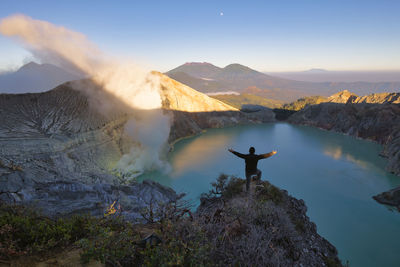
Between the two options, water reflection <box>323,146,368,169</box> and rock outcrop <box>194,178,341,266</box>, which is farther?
water reflection <box>323,146,368,169</box>

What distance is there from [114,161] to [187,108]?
96.2 feet

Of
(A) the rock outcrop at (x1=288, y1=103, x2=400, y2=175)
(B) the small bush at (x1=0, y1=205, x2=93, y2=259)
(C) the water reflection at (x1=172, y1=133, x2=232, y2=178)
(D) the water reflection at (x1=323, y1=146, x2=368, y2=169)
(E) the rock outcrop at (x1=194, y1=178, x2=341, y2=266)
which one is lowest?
(D) the water reflection at (x1=323, y1=146, x2=368, y2=169)

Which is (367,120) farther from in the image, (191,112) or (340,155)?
(191,112)

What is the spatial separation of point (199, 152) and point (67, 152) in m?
19.0

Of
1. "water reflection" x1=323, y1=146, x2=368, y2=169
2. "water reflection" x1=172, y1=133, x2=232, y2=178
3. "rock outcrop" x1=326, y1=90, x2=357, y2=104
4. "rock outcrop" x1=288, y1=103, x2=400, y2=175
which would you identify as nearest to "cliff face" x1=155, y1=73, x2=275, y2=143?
"water reflection" x1=172, y1=133, x2=232, y2=178

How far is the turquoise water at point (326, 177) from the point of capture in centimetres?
1358

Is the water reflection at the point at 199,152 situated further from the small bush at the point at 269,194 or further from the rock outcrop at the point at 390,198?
the rock outcrop at the point at 390,198

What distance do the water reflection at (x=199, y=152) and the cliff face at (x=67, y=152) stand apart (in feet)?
19.6

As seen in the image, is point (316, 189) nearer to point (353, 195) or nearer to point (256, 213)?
point (353, 195)

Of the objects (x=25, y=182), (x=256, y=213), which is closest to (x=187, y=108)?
(x=25, y=182)

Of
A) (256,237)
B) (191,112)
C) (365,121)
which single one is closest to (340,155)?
(365,121)

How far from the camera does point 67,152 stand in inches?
864

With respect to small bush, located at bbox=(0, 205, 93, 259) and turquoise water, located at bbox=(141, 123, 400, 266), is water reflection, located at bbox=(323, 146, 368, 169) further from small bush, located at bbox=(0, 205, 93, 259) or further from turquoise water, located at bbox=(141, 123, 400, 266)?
small bush, located at bbox=(0, 205, 93, 259)

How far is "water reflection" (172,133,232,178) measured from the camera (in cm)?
2788
